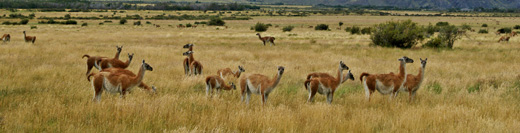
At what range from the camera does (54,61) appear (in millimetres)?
16734

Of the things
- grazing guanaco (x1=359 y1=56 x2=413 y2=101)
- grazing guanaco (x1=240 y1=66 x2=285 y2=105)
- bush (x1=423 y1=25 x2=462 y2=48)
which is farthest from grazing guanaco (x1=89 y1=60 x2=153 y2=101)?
bush (x1=423 y1=25 x2=462 y2=48)

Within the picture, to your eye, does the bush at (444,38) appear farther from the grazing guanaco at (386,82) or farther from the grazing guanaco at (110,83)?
the grazing guanaco at (110,83)

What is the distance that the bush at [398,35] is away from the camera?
90.6ft

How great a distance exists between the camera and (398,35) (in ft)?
90.3

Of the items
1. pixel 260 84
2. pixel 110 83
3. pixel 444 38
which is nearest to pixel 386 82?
pixel 260 84

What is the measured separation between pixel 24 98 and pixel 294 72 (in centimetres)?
908

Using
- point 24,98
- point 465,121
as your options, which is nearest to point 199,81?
point 24,98

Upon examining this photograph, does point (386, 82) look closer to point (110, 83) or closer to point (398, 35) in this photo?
point (110, 83)

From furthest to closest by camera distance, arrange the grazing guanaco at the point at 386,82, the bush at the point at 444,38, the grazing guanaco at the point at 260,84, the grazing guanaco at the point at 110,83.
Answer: the bush at the point at 444,38
the grazing guanaco at the point at 386,82
the grazing guanaco at the point at 260,84
the grazing guanaco at the point at 110,83

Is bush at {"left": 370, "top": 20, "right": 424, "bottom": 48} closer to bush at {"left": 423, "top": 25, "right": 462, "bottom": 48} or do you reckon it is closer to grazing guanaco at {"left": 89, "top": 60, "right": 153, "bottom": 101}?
bush at {"left": 423, "top": 25, "right": 462, "bottom": 48}

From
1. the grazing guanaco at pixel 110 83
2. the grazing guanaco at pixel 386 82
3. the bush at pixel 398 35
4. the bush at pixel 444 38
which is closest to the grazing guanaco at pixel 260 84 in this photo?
the grazing guanaco at pixel 110 83

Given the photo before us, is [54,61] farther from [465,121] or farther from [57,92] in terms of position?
[465,121]

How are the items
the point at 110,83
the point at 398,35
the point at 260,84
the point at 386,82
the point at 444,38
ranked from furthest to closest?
the point at 398,35
the point at 444,38
the point at 386,82
the point at 260,84
the point at 110,83

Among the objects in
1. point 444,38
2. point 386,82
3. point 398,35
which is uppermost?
point 386,82
